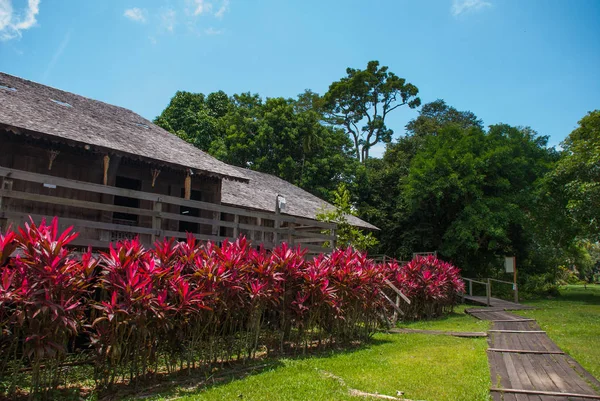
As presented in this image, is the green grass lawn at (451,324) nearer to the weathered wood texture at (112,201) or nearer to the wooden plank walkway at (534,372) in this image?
the wooden plank walkway at (534,372)

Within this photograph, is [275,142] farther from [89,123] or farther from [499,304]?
[89,123]

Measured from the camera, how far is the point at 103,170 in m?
12.1

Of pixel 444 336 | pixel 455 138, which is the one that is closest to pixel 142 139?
pixel 444 336

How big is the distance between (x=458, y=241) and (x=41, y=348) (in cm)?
2247

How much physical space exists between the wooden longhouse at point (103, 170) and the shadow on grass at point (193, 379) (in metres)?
2.71

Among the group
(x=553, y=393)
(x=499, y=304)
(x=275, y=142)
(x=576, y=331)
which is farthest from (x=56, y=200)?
(x=275, y=142)

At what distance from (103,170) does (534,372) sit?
11082 mm

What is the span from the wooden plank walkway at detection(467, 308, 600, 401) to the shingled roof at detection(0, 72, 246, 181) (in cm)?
840

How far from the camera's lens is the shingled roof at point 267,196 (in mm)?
16875

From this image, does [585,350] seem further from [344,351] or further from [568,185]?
[568,185]

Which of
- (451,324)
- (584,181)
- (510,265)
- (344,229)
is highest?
(584,181)

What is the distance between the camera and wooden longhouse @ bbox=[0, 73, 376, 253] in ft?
28.1

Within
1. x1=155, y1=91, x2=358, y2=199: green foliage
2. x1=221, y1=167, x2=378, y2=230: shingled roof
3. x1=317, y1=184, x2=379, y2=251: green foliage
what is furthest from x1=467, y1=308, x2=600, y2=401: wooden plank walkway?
x1=155, y1=91, x2=358, y2=199: green foliage

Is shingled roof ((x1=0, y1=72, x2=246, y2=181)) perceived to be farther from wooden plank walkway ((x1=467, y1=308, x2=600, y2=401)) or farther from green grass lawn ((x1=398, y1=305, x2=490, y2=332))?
wooden plank walkway ((x1=467, y1=308, x2=600, y2=401))
